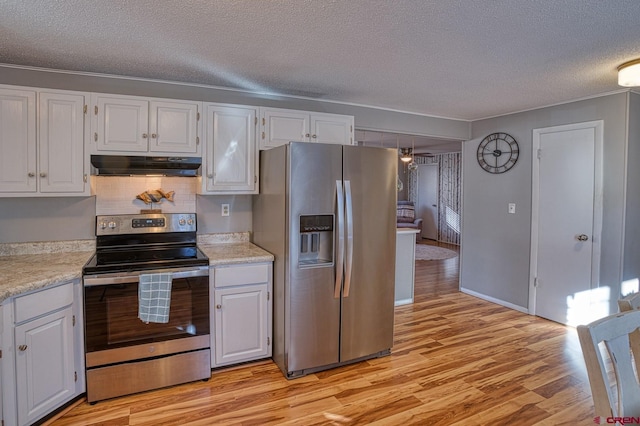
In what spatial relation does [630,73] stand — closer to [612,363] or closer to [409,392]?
[612,363]

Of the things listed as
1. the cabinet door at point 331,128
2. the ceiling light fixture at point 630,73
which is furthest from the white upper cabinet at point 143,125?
the ceiling light fixture at point 630,73

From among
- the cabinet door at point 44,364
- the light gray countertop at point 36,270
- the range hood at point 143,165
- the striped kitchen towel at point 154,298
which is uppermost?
the range hood at point 143,165

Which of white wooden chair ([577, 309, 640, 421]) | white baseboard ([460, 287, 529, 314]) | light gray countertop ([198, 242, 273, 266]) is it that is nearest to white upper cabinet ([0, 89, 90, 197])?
light gray countertop ([198, 242, 273, 266])

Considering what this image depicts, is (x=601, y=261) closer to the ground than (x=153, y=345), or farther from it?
farther from it

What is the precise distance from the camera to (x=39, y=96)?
99.8 inches

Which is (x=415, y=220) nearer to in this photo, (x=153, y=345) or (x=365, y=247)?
(x=365, y=247)

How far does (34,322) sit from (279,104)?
2.53 metres

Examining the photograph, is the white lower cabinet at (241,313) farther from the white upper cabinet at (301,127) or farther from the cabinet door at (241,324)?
the white upper cabinet at (301,127)

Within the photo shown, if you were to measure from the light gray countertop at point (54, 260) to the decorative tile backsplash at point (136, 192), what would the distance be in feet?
1.14

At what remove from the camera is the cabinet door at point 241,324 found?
278 centimetres

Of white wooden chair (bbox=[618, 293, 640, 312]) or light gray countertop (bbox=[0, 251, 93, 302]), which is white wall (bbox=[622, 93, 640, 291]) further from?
light gray countertop (bbox=[0, 251, 93, 302])

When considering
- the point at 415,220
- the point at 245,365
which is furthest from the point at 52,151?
the point at 415,220

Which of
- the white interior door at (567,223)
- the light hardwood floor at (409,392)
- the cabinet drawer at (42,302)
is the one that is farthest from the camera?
the white interior door at (567,223)

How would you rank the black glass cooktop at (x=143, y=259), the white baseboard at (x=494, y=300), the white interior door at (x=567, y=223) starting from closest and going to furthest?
the black glass cooktop at (x=143, y=259) → the white interior door at (x=567, y=223) → the white baseboard at (x=494, y=300)
